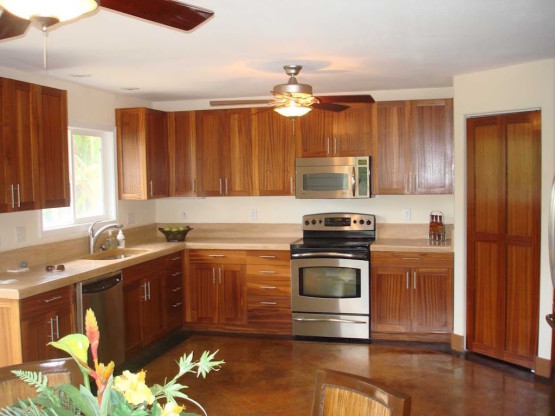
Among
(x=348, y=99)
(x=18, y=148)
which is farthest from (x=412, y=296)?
(x=18, y=148)

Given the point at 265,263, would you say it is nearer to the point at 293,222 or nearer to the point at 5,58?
the point at 293,222

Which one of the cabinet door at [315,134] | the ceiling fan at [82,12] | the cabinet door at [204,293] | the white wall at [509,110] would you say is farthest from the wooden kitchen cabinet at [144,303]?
the ceiling fan at [82,12]

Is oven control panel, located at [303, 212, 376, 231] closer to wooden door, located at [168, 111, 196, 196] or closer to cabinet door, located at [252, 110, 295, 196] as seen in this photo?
cabinet door, located at [252, 110, 295, 196]

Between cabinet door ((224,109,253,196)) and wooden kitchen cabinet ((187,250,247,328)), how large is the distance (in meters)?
0.68

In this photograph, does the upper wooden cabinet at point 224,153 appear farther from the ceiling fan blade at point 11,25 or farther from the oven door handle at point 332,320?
the ceiling fan blade at point 11,25

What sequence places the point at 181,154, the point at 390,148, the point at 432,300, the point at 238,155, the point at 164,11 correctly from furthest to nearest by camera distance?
the point at 181,154 → the point at 238,155 → the point at 390,148 → the point at 432,300 → the point at 164,11

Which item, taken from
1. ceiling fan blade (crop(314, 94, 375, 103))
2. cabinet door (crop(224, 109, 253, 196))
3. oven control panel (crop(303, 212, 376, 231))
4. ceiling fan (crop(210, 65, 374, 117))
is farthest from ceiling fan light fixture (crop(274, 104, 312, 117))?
oven control panel (crop(303, 212, 376, 231))

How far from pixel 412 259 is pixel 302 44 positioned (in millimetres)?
2346

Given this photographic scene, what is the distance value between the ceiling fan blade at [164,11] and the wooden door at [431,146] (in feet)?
11.7

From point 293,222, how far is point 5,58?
310cm

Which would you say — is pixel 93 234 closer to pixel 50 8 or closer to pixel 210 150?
pixel 210 150

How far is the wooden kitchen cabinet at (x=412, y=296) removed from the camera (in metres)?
4.92

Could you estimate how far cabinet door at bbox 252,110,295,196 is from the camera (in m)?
5.49

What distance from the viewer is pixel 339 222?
561cm
